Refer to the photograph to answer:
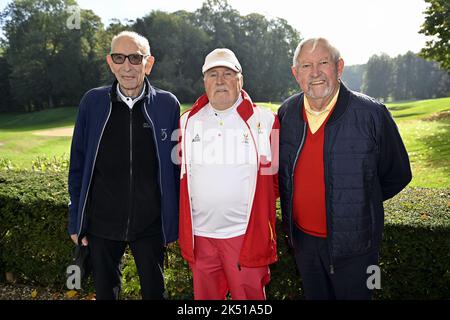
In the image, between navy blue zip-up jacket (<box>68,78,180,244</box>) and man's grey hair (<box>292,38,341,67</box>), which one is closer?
man's grey hair (<box>292,38,341,67</box>)

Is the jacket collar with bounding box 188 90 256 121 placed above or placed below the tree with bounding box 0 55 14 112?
below

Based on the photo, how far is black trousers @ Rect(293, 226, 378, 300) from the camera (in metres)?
2.90

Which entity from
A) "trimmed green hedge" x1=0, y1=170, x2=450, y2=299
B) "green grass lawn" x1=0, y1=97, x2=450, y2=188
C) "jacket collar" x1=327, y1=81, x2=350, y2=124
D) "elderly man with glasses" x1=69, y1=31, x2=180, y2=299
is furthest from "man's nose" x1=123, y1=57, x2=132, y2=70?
"green grass lawn" x1=0, y1=97, x2=450, y2=188

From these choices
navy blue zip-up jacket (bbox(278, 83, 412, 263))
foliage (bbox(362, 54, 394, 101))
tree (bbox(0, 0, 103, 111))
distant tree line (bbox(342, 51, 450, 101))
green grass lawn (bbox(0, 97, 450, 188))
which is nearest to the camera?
navy blue zip-up jacket (bbox(278, 83, 412, 263))

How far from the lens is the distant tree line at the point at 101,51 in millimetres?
49594

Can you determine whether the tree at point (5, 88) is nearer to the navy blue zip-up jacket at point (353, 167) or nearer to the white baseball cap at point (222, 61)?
the white baseball cap at point (222, 61)

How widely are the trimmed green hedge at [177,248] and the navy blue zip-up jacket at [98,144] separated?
1.19m

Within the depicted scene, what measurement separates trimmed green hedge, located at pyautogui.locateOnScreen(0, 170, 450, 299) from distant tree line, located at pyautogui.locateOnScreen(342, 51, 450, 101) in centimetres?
7892

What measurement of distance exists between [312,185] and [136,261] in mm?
1543

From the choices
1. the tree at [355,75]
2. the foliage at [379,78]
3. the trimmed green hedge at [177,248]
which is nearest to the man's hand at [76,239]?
the trimmed green hedge at [177,248]

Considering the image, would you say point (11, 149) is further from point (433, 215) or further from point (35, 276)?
point (433, 215)

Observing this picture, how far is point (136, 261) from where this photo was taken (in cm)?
327

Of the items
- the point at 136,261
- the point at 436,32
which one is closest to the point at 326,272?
the point at 136,261

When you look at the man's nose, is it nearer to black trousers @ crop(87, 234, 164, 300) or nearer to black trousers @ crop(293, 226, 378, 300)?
black trousers @ crop(87, 234, 164, 300)
